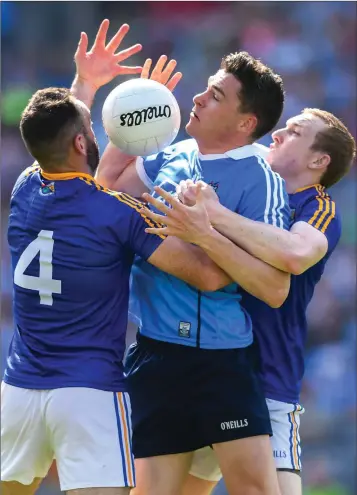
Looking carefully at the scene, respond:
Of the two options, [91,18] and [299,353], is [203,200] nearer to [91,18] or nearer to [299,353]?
[299,353]

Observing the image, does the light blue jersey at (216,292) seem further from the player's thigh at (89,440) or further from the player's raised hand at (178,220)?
the player's thigh at (89,440)

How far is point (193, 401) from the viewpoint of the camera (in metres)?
4.58

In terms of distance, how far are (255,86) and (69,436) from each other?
194cm

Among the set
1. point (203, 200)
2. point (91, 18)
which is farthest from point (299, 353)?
point (91, 18)

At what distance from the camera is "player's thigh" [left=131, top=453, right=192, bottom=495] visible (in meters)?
4.62

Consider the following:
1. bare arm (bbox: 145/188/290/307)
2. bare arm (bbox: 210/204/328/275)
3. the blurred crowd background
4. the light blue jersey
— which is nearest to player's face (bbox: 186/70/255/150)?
the light blue jersey

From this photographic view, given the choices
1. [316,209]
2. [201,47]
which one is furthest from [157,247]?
[201,47]

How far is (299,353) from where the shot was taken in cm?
500

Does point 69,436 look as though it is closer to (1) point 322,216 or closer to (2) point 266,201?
(2) point 266,201

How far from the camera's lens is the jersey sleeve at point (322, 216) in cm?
475

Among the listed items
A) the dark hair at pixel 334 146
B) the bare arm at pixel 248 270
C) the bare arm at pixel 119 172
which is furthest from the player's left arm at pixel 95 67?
the bare arm at pixel 248 270

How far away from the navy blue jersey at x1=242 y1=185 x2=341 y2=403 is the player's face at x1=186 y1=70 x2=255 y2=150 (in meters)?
0.47

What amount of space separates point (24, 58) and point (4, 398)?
990 centimetres

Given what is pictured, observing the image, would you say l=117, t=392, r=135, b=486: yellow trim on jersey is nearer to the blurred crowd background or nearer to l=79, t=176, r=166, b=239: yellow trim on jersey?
l=79, t=176, r=166, b=239: yellow trim on jersey
